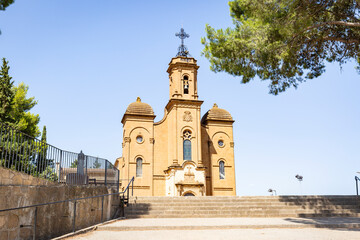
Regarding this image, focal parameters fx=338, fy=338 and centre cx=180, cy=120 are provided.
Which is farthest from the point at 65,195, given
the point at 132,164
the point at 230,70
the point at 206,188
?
the point at 206,188

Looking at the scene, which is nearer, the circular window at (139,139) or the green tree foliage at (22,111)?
the green tree foliage at (22,111)

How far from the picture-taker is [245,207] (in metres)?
14.6

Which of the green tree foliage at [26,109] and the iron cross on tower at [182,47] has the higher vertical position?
the iron cross on tower at [182,47]

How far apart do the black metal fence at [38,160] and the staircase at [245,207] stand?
344 cm

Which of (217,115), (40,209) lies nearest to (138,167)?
(217,115)

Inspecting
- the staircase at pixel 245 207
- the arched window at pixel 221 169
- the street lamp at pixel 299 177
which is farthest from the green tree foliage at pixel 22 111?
the street lamp at pixel 299 177

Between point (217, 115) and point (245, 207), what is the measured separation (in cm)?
1955

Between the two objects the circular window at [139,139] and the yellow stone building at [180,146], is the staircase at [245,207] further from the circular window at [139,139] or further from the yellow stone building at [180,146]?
the circular window at [139,139]

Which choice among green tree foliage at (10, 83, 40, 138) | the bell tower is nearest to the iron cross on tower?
the bell tower

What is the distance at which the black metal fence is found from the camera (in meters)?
7.81

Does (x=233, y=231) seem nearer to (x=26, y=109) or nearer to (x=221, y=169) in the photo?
(x=221, y=169)

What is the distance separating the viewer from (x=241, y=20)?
13.3 m

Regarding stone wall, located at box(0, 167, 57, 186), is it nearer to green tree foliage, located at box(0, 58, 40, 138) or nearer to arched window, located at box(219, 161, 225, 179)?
green tree foliage, located at box(0, 58, 40, 138)

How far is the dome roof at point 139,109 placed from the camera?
104 feet
